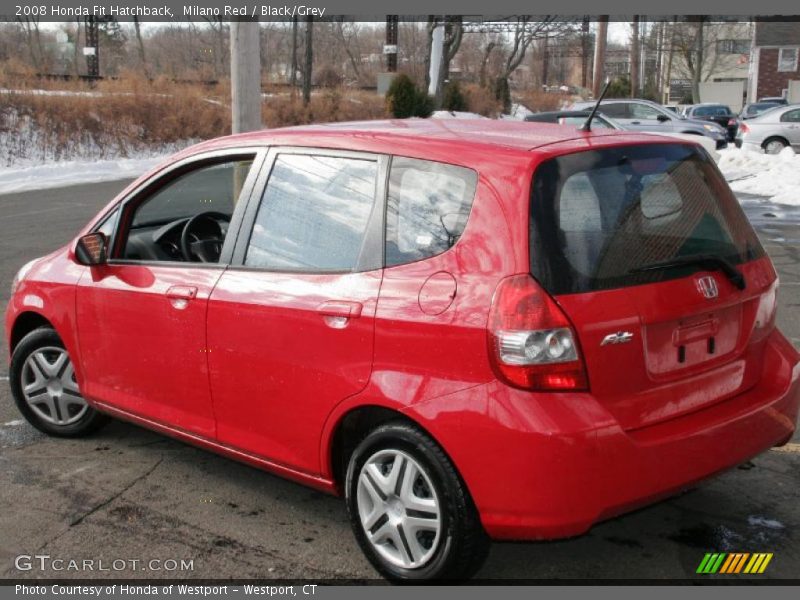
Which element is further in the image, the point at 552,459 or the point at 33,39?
the point at 33,39

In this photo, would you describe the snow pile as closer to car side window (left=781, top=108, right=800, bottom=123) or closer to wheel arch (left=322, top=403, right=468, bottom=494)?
car side window (left=781, top=108, right=800, bottom=123)

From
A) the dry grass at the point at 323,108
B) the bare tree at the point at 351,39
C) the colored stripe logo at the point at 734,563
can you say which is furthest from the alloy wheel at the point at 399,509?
the bare tree at the point at 351,39

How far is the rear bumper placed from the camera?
302 centimetres

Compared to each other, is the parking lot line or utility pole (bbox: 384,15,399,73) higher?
utility pole (bbox: 384,15,399,73)

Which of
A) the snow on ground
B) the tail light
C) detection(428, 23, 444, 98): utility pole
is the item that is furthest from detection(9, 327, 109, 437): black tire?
detection(428, 23, 444, 98): utility pole

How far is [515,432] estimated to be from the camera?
3.03 m

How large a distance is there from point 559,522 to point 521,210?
3.38 ft

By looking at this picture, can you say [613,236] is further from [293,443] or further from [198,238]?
[198,238]

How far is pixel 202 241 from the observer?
457cm

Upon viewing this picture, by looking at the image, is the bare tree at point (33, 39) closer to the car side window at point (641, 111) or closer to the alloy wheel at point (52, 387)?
the car side window at point (641, 111)

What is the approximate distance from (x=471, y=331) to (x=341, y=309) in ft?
1.92

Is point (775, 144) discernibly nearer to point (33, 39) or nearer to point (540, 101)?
point (540, 101)

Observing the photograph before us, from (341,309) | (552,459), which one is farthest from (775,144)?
(552,459)

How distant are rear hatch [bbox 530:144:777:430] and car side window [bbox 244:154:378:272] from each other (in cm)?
75
